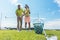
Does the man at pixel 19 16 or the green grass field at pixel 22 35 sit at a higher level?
the man at pixel 19 16

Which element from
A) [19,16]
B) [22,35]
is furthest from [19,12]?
[22,35]

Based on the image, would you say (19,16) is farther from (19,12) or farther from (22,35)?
(22,35)

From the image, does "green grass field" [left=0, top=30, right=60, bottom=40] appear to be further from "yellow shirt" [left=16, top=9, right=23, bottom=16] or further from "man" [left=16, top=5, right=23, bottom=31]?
"yellow shirt" [left=16, top=9, right=23, bottom=16]

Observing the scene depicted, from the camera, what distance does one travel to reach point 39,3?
3.75 metres

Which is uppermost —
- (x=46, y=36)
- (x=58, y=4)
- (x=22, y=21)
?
(x=58, y=4)

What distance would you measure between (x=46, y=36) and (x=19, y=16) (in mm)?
538

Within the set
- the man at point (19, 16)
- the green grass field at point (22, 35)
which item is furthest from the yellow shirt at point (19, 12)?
the green grass field at point (22, 35)

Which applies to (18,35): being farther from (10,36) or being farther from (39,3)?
(39,3)

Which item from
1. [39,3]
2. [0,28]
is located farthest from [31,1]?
[0,28]

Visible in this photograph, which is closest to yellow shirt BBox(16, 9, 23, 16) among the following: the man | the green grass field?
the man

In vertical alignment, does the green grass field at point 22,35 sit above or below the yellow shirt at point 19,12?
below

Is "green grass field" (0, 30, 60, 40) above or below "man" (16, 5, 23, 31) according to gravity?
below

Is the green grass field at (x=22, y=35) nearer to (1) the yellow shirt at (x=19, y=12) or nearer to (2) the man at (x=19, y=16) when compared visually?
(2) the man at (x=19, y=16)

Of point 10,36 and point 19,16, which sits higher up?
point 19,16
